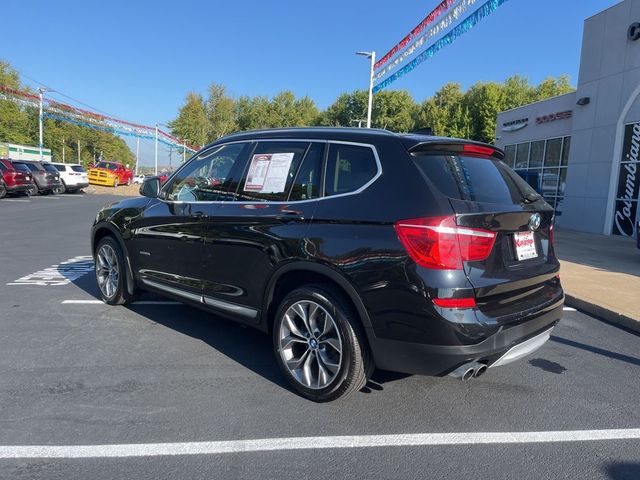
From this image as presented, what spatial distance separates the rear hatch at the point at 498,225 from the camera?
291 cm

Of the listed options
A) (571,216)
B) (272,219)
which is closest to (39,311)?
(272,219)

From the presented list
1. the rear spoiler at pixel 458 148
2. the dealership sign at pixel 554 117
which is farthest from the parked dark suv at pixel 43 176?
the rear spoiler at pixel 458 148

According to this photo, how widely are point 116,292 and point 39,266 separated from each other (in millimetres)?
3109

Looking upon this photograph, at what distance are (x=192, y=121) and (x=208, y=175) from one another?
170 ft

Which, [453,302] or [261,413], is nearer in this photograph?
[453,302]

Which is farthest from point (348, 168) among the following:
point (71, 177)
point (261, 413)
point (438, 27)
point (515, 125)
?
point (71, 177)

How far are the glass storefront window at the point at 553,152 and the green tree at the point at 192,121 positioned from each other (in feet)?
135

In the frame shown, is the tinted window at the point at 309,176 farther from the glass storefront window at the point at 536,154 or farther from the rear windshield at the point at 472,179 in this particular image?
the glass storefront window at the point at 536,154

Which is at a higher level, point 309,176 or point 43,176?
point 309,176

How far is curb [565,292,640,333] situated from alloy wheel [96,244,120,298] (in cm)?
561

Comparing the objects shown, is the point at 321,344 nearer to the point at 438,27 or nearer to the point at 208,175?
the point at 208,175

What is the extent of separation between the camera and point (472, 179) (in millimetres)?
3221

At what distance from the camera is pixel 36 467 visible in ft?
8.39

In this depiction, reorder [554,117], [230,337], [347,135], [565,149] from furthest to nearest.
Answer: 1. [554,117]
2. [565,149]
3. [230,337]
4. [347,135]
